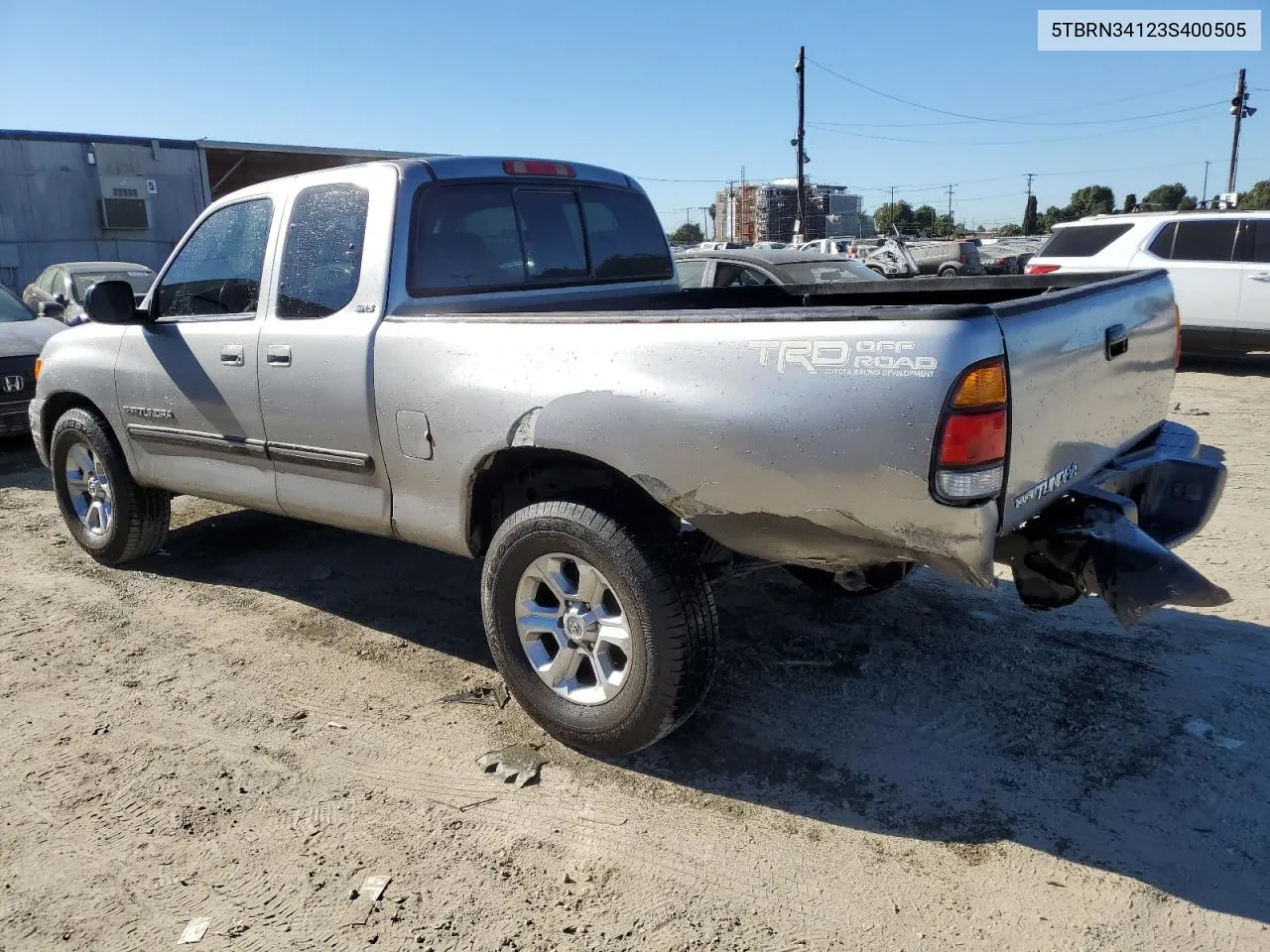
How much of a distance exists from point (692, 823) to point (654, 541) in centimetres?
88

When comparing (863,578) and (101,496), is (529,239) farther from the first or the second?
(101,496)

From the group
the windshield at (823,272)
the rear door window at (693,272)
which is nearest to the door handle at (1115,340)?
the windshield at (823,272)

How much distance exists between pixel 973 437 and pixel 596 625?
142 centimetres

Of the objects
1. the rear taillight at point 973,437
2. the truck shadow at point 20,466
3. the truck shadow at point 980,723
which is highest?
the rear taillight at point 973,437

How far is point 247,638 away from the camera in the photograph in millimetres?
4426

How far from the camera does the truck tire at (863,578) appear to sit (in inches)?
155

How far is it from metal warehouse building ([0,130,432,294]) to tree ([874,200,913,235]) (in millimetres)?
62803

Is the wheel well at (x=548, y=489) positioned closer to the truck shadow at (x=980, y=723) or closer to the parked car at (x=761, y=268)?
the truck shadow at (x=980, y=723)

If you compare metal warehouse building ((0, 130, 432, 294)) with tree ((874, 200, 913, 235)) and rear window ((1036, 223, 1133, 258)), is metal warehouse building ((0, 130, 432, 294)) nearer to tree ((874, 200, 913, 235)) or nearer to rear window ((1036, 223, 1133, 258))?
rear window ((1036, 223, 1133, 258))

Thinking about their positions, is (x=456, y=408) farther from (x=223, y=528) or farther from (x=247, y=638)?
(x=223, y=528)

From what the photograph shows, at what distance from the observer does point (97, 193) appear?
2259cm

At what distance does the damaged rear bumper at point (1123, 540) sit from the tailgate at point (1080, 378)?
0.08 metres

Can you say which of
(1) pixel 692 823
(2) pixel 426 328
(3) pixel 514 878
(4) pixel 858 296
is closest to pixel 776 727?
(1) pixel 692 823

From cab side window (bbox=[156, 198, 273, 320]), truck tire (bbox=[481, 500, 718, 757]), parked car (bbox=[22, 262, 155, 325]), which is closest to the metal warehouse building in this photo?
parked car (bbox=[22, 262, 155, 325])
